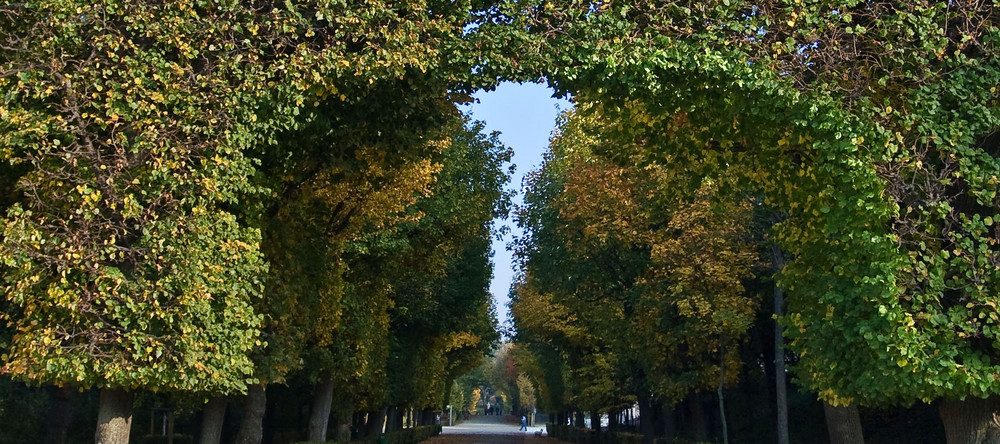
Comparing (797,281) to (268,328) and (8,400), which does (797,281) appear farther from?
(8,400)

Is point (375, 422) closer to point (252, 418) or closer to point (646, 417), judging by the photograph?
point (646, 417)

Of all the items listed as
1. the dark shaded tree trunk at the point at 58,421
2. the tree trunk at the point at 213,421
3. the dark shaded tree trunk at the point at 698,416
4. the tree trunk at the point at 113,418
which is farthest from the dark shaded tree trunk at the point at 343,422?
the tree trunk at the point at 113,418

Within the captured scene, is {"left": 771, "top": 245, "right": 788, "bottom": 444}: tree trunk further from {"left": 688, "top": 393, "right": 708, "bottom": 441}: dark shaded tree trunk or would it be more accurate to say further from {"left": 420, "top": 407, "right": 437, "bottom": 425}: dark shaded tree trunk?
{"left": 420, "top": 407, "right": 437, "bottom": 425}: dark shaded tree trunk

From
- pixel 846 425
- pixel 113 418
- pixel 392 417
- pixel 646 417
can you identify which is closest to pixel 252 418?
pixel 113 418

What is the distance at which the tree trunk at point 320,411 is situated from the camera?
987 inches

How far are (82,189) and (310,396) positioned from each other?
22906mm

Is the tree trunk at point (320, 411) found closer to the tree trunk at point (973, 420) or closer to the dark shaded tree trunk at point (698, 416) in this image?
the dark shaded tree trunk at point (698, 416)

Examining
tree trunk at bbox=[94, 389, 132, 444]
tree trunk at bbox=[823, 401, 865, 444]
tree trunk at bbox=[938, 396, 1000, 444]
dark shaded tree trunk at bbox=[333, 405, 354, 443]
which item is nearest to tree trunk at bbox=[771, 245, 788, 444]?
tree trunk at bbox=[823, 401, 865, 444]

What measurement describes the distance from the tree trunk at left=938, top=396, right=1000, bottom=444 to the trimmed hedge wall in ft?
70.8

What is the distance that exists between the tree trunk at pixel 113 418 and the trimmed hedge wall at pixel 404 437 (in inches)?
729

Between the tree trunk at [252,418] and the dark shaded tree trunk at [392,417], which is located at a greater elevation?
the dark shaded tree trunk at [392,417]

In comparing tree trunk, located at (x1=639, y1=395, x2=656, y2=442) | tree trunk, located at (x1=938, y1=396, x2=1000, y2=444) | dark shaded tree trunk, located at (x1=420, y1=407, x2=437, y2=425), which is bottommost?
tree trunk, located at (x1=938, y1=396, x2=1000, y2=444)

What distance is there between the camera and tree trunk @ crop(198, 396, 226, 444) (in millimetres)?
16047

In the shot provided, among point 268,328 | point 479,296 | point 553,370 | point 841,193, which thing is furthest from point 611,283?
point 553,370
